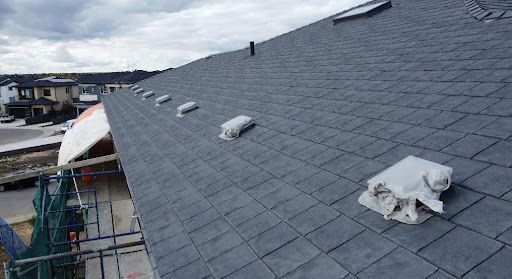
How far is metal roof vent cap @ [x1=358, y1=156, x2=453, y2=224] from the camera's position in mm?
3482

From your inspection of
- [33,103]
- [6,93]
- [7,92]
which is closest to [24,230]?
[33,103]

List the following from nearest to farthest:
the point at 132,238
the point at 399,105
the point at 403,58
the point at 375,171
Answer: the point at 375,171
the point at 399,105
the point at 403,58
the point at 132,238

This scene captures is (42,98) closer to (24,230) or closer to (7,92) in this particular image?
Answer: (7,92)

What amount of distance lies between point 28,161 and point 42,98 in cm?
3951

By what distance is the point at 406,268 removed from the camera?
2.98 m

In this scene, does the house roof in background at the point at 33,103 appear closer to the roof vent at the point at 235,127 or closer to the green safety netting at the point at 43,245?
the green safety netting at the point at 43,245

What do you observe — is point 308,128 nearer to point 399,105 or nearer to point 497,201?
point 399,105

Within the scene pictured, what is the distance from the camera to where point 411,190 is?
352 centimetres

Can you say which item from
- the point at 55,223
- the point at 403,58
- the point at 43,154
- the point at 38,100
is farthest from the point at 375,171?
the point at 38,100

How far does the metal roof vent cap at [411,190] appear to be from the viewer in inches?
137

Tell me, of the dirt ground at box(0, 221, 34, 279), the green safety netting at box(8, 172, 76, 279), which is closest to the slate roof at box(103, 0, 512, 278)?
the green safety netting at box(8, 172, 76, 279)

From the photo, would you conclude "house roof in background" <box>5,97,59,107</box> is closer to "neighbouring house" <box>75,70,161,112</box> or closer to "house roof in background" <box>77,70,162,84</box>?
"neighbouring house" <box>75,70,161,112</box>

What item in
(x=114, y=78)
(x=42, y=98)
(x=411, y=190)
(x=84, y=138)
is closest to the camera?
(x=411, y=190)

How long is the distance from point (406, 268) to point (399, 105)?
12.8 ft
